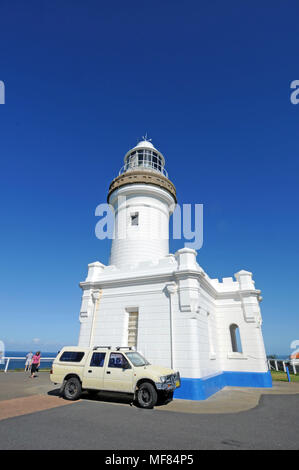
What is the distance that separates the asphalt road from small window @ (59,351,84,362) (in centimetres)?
182

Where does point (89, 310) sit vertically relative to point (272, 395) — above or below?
above

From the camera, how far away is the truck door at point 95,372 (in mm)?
9023

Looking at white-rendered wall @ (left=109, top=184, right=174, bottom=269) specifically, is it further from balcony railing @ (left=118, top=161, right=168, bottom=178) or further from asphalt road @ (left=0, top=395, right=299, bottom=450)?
asphalt road @ (left=0, top=395, right=299, bottom=450)

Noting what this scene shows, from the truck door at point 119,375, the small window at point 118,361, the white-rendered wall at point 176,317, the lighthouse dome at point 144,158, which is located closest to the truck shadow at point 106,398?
the truck door at point 119,375

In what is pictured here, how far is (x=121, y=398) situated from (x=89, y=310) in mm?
4830

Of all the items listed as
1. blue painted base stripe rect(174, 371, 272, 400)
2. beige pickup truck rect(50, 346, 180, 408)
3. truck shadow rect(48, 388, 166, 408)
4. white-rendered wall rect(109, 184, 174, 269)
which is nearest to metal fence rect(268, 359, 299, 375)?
blue painted base stripe rect(174, 371, 272, 400)

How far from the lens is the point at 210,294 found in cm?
1509

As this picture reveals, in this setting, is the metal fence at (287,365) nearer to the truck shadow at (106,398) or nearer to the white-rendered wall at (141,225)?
the white-rendered wall at (141,225)

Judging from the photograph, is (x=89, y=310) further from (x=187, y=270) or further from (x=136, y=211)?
(x=136, y=211)

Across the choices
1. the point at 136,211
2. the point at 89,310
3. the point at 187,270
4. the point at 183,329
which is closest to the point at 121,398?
the point at 183,329

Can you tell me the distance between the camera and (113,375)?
29.1 ft

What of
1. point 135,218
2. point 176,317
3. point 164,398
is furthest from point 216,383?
point 135,218

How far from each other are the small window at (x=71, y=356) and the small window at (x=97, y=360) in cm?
64

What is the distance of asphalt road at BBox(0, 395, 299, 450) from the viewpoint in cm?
505
